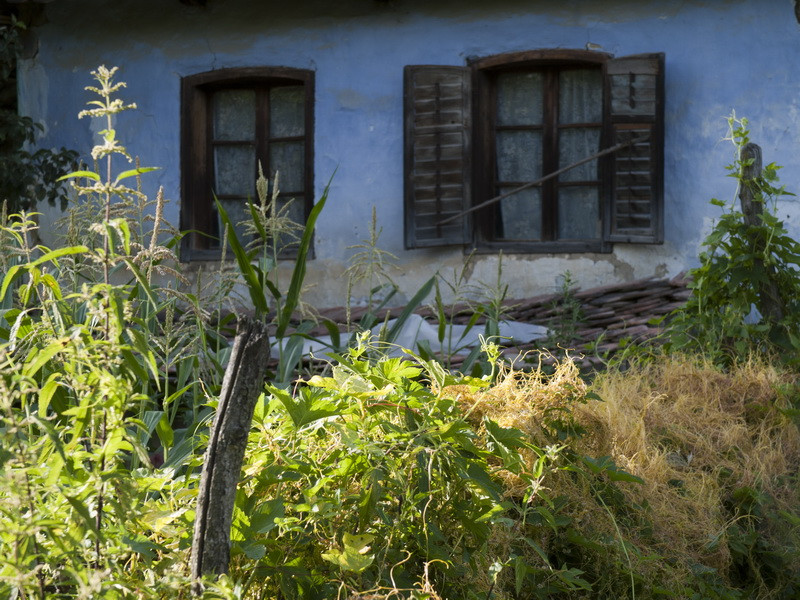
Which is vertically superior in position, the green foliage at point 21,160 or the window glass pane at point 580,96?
the window glass pane at point 580,96

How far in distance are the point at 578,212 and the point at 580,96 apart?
0.79 meters

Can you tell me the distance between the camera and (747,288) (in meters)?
4.25

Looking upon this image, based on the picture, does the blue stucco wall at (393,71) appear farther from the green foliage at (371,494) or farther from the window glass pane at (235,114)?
the green foliage at (371,494)

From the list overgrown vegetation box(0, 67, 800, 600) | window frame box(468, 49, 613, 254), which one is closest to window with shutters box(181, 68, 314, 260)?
window frame box(468, 49, 613, 254)

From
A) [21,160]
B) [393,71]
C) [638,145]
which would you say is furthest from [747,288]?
[21,160]

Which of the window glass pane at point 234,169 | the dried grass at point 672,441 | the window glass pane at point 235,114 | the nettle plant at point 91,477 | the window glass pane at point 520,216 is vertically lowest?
the dried grass at point 672,441

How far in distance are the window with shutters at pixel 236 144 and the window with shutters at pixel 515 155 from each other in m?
0.97

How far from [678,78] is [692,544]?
14.5 ft

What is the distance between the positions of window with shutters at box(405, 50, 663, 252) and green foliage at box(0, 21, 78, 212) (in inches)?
100

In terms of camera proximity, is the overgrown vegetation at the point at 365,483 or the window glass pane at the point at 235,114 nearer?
the overgrown vegetation at the point at 365,483

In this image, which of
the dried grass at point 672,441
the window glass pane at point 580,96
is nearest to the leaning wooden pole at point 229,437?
the dried grass at point 672,441

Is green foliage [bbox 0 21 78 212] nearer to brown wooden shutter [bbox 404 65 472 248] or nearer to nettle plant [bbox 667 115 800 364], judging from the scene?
brown wooden shutter [bbox 404 65 472 248]

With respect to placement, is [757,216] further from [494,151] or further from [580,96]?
[494,151]

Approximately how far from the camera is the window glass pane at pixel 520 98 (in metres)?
7.02
